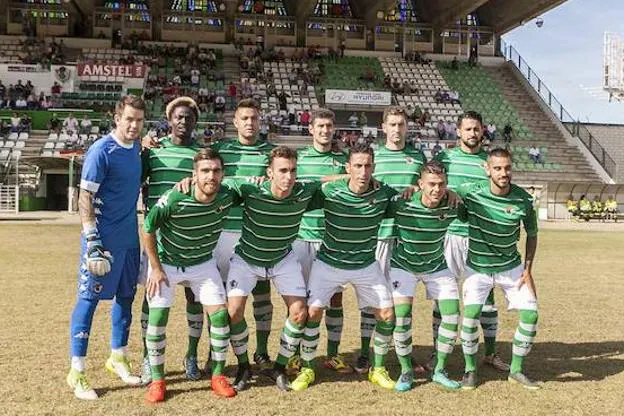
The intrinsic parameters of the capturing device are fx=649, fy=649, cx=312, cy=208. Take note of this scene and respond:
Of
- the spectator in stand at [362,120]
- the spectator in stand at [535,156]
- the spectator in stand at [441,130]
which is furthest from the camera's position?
the spectator in stand at [535,156]

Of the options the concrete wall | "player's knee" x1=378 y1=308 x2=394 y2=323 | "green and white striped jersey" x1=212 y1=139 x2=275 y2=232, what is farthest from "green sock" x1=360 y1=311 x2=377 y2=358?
the concrete wall

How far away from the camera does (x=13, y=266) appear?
12367mm

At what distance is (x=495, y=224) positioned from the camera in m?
5.58

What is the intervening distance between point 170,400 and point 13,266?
8.75 metres

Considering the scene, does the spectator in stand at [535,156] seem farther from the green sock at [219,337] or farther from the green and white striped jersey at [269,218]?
the green sock at [219,337]

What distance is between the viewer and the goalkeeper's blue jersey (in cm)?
511

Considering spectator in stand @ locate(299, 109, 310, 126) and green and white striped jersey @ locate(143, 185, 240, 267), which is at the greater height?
spectator in stand @ locate(299, 109, 310, 126)

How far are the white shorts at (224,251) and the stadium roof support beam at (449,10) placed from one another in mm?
37766

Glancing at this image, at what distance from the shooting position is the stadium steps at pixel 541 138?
34469mm

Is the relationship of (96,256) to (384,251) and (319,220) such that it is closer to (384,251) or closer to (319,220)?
(319,220)

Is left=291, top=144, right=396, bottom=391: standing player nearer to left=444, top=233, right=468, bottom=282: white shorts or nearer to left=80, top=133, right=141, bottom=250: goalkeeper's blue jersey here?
left=444, top=233, right=468, bottom=282: white shorts

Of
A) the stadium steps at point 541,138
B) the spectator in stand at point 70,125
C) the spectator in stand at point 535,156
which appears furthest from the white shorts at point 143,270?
the spectator in stand at point 535,156

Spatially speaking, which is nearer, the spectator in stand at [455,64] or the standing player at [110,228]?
the standing player at [110,228]

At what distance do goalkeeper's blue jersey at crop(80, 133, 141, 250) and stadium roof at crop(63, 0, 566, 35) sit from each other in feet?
124
